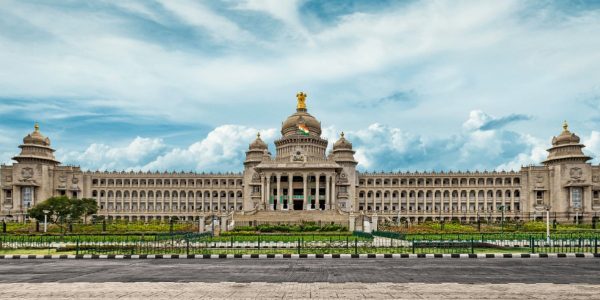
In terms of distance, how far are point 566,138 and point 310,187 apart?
5083 centimetres

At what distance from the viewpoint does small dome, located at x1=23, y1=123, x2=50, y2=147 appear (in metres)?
112

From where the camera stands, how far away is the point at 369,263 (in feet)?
94.2

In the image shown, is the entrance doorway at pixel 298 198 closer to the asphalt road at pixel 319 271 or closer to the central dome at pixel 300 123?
the central dome at pixel 300 123

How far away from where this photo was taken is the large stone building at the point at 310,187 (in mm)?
100750

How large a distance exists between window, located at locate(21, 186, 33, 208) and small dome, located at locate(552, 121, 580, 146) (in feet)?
334

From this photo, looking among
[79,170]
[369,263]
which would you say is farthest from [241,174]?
[369,263]

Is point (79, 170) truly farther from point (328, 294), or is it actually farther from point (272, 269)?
point (328, 294)

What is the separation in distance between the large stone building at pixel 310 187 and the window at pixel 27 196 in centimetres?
19

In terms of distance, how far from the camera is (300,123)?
113438 millimetres

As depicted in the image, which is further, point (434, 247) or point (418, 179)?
point (418, 179)

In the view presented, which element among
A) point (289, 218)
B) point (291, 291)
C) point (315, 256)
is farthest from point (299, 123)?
point (291, 291)

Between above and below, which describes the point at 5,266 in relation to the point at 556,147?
below

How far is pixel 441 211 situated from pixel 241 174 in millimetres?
44531

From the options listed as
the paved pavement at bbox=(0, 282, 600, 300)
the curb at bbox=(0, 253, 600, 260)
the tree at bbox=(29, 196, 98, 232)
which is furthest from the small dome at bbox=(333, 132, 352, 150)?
the paved pavement at bbox=(0, 282, 600, 300)
